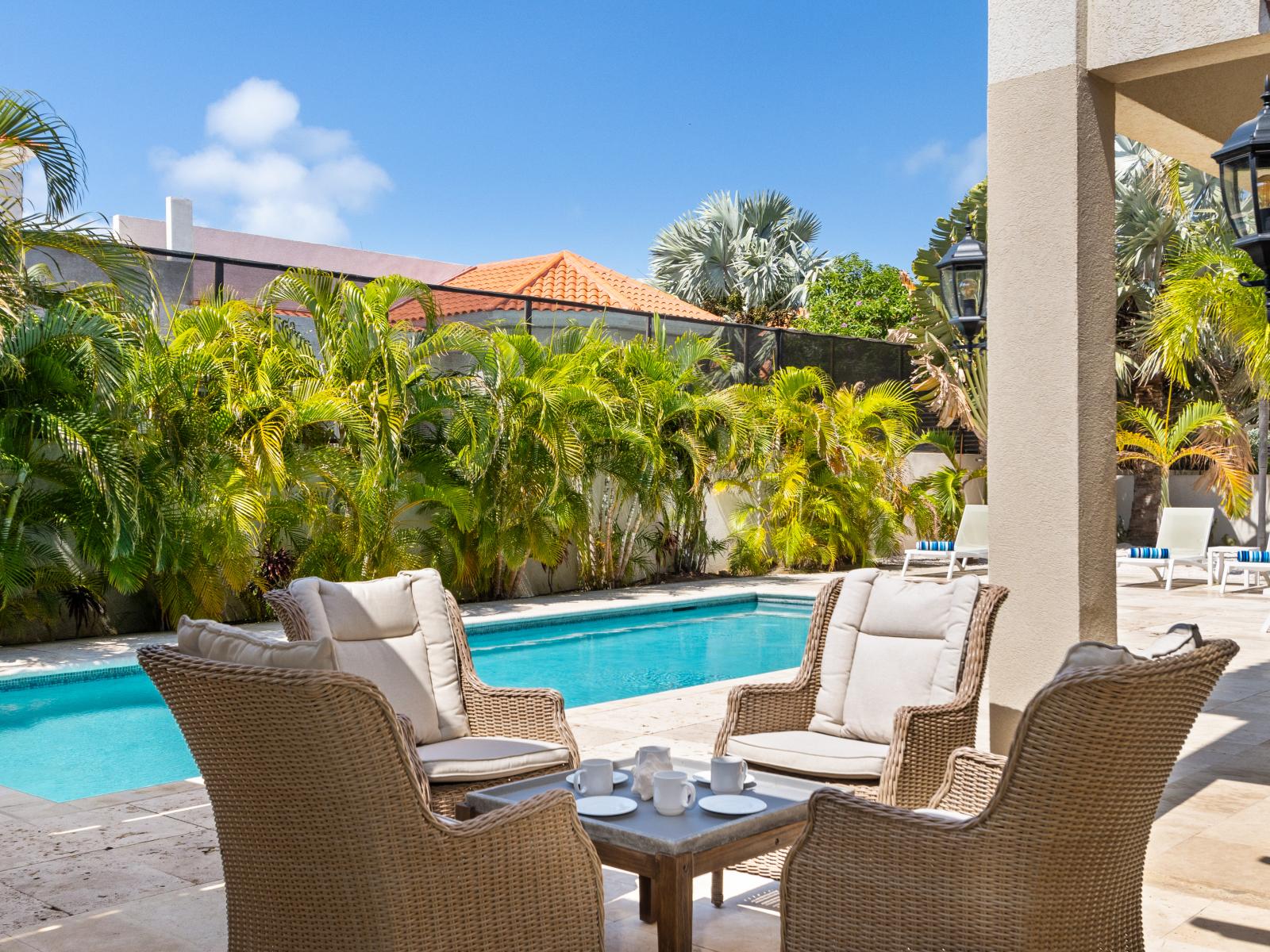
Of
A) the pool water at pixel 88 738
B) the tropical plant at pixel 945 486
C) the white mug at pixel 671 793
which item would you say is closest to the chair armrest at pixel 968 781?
the white mug at pixel 671 793

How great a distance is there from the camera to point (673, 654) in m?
Result: 10.6

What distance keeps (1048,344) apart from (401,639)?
2852 millimetres

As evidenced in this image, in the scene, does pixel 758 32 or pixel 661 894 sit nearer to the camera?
pixel 661 894

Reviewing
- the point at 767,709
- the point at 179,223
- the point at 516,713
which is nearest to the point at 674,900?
the point at 767,709

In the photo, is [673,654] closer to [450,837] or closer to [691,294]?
[450,837]

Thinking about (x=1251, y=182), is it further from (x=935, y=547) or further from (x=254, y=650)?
(x=935, y=547)

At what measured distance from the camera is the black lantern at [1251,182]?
13.6 feet

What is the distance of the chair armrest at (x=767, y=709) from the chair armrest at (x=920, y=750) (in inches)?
22.1

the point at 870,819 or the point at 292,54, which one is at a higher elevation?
the point at 292,54

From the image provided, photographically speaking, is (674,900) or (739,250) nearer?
(674,900)

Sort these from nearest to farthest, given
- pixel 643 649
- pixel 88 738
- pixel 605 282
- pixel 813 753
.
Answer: pixel 813 753 < pixel 88 738 < pixel 643 649 < pixel 605 282

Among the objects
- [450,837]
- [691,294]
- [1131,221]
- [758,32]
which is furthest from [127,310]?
[758,32]

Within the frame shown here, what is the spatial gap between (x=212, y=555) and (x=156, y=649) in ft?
23.4

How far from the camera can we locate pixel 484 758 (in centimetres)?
413
